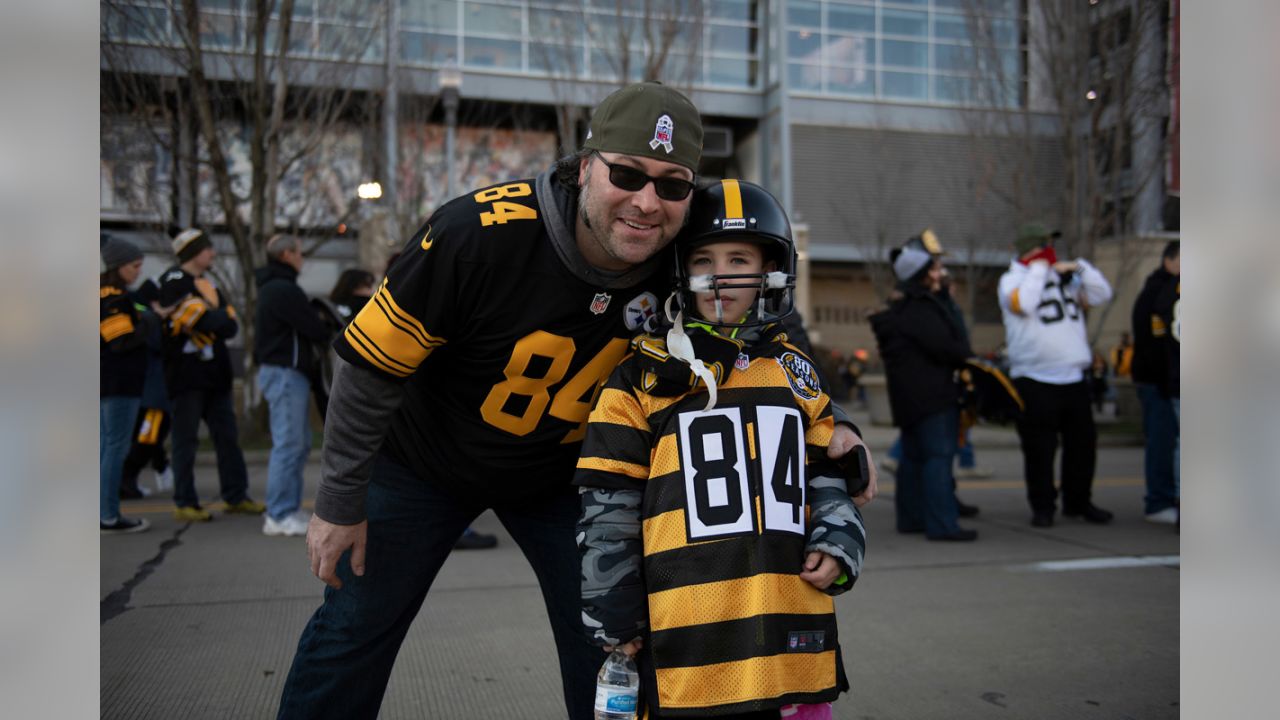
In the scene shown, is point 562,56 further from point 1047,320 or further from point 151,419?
point 1047,320

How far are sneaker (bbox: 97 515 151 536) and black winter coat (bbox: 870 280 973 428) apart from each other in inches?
202

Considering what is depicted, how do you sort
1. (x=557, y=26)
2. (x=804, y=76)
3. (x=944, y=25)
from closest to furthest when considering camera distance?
(x=557, y=26), (x=804, y=76), (x=944, y=25)

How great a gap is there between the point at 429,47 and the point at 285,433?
54.7 ft

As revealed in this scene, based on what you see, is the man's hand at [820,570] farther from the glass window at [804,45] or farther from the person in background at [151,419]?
the glass window at [804,45]

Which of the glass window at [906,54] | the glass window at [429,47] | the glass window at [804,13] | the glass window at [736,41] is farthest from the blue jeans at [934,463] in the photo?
the glass window at [906,54]

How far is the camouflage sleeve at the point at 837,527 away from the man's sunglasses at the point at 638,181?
763mm

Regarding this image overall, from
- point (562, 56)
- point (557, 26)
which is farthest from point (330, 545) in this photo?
point (557, 26)

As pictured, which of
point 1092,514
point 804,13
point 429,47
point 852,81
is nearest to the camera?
point 1092,514

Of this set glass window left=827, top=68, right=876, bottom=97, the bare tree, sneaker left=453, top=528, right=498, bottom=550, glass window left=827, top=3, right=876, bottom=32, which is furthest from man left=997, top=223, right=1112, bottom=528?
glass window left=827, top=3, right=876, bottom=32

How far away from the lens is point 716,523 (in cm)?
230

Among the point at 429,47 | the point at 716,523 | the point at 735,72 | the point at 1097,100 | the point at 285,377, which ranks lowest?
the point at 716,523

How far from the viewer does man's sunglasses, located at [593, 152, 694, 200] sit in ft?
7.88
